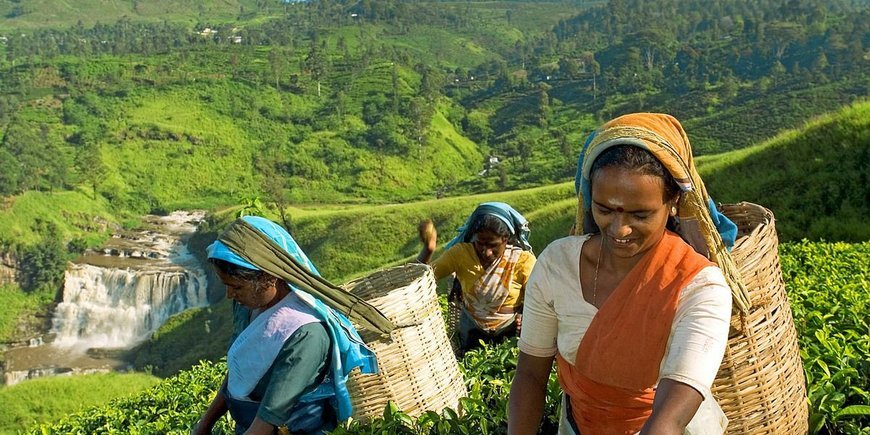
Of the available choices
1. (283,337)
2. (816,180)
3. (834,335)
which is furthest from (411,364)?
(816,180)

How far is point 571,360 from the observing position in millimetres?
1728

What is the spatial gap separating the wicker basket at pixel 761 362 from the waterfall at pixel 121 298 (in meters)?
44.6

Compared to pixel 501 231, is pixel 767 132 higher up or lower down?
lower down

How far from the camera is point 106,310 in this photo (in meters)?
45.4

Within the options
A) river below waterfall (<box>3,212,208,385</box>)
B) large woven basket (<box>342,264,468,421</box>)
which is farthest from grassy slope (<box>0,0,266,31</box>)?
large woven basket (<box>342,264,468,421</box>)

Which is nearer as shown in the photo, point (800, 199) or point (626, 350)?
point (626, 350)

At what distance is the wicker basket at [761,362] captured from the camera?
1.95 m

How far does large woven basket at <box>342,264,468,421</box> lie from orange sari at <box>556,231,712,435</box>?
1258 mm

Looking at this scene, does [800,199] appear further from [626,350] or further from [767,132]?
[767,132]

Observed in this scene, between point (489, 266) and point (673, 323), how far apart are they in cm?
293

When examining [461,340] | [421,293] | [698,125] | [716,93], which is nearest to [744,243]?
[421,293]

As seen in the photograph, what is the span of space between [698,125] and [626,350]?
7030 cm

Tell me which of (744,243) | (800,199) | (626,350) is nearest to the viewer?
(626,350)

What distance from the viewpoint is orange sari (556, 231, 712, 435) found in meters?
1.54
